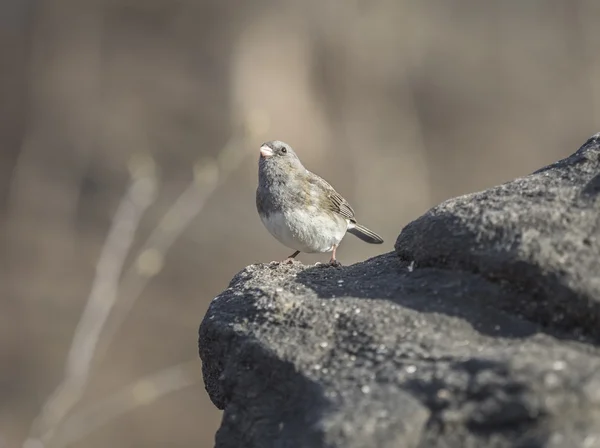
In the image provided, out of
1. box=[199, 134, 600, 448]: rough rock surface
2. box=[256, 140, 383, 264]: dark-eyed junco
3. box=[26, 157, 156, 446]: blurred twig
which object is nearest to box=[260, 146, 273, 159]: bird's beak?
box=[256, 140, 383, 264]: dark-eyed junco

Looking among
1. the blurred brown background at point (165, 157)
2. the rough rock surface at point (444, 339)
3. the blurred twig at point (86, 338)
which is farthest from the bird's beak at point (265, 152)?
the rough rock surface at point (444, 339)

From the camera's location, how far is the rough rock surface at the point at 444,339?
183 centimetres

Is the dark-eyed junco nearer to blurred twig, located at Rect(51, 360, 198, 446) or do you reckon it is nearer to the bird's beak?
the bird's beak

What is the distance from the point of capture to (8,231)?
788cm

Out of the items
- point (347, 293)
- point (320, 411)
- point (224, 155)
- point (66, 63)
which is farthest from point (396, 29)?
point (320, 411)

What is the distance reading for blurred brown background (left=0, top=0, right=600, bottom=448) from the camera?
755 cm

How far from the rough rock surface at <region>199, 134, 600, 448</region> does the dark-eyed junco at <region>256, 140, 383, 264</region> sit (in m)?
1.78

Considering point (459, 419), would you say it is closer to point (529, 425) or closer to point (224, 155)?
point (529, 425)

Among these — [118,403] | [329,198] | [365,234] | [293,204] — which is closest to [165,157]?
[118,403]

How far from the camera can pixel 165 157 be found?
8156mm

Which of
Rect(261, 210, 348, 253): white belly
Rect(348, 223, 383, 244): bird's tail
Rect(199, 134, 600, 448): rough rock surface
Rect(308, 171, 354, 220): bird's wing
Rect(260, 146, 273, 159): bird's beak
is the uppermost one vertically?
Rect(260, 146, 273, 159): bird's beak

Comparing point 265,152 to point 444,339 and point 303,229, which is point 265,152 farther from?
point 444,339

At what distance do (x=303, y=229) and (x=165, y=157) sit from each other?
3.90 meters

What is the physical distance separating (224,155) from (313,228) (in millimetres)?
791
